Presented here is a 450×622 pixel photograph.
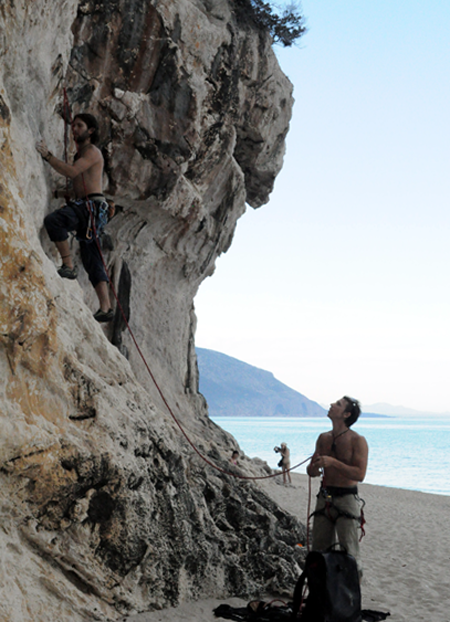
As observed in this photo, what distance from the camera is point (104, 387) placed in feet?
15.7

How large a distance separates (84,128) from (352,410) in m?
4.18

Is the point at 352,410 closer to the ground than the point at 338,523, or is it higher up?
higher up

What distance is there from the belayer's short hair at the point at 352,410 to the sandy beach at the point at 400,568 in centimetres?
198

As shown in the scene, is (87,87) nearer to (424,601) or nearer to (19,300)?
(19,300)

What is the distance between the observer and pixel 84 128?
227 inches

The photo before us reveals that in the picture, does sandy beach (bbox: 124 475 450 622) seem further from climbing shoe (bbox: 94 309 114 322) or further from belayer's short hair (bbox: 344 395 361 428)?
climbing shoe (bbox: 94 309 114 322)

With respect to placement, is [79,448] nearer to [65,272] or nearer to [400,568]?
[65,272]

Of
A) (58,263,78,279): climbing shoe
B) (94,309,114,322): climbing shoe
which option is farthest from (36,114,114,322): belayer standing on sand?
(94,309,114,322): climbing shoe

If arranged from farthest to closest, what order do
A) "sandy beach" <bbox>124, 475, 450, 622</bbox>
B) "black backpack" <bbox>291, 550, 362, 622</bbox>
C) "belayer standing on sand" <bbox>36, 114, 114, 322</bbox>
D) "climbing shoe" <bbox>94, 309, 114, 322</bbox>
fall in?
"climbing shoe" <bbox>94, 309, 114, 322</bbox> < "belayer standing on sand" <bbox>36, 114, 114, 322</bbox> < "sandy beach" <bbox>124, 475, 450, 622</bbox> < "black backpack" <bbox>291, 550, 362, 622</bbox>

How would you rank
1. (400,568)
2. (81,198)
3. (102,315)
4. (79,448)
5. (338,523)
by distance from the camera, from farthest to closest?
1. (400,568)
2. (102,315)
3. (81,198)
4. (338,523)
5. (79,448)

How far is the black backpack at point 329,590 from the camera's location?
12.3 feet

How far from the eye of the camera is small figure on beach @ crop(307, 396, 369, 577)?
4.88m

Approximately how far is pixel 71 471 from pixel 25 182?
2.77 meters

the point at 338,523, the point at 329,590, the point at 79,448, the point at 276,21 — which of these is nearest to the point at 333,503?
the point at 338,523
